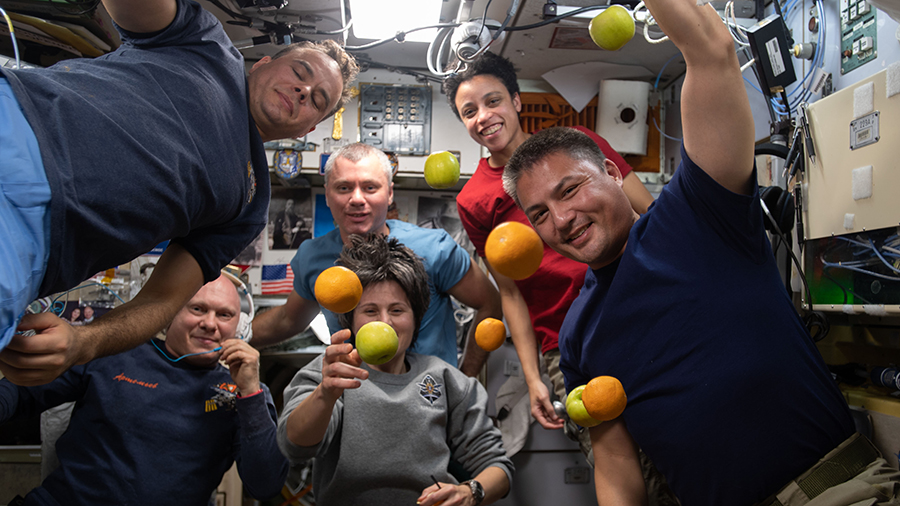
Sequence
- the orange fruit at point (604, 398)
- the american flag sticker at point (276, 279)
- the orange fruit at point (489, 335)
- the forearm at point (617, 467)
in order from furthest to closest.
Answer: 1. the american flag sticker at point (276, 279)
2. the orange fruit at point (489, 335)
3. the forearm at point (617, 467)
4. the orange fruit at point (604, 398)

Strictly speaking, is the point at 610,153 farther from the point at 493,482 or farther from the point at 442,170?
the point at 493,482

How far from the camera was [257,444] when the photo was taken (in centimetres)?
158

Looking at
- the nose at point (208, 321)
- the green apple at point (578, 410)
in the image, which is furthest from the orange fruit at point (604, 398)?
the nose at point (208, 321)

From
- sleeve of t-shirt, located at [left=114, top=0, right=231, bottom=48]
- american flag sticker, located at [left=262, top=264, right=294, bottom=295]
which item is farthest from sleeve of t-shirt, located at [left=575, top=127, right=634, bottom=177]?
american flag sticker, located at [left=262, top=264, right=294, bottom=295]

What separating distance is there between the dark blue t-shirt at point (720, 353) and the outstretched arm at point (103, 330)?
1.03 meters

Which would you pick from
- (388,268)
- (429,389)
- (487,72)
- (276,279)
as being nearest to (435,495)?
(429,389)

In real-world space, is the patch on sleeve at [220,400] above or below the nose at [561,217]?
below

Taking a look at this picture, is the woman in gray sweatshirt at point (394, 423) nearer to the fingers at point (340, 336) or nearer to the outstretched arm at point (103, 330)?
the fingers at point (340, 336)

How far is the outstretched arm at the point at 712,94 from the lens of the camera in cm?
96

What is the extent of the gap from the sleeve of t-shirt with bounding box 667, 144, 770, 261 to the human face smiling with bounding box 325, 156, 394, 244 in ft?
4.00

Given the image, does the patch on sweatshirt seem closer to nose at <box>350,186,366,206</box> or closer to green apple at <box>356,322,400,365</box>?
green apple at <box>356,322,400,365</box>

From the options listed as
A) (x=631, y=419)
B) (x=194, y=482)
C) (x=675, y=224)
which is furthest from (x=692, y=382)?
(x=194, y=482)

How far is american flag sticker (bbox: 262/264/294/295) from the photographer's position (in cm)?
299

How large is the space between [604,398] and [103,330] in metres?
1.04
